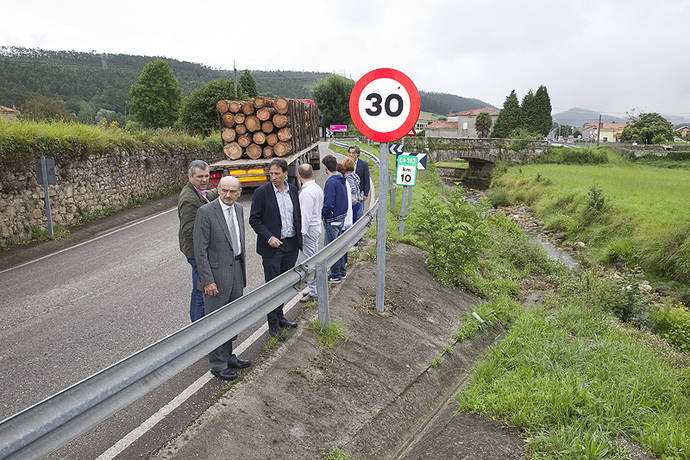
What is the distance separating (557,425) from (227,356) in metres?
2.83

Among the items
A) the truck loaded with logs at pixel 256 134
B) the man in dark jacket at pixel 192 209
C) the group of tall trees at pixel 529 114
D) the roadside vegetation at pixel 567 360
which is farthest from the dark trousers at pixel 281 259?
the group of tall trees at pixel 529 114

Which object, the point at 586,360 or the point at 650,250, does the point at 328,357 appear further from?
the point at 650,250

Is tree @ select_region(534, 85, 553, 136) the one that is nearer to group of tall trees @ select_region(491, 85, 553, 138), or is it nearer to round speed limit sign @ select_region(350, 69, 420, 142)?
group of tall trees @ select_region(491, 85, 553, 138)

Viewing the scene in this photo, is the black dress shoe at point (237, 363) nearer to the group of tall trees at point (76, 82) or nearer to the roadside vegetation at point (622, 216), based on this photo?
the roadside vegetation at point (622, 216)

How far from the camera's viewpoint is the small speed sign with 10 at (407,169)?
26.3 ft

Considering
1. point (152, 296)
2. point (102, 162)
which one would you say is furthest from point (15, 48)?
point (152, 296)

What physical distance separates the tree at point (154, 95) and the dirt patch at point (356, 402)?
60.3m

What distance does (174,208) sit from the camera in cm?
1436

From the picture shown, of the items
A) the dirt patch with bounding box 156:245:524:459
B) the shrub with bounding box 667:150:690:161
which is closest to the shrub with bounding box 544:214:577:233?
the dirt patch with bounding box 156:245:524:459

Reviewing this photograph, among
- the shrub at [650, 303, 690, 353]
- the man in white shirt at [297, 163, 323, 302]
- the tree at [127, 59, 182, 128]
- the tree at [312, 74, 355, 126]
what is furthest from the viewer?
the tree at [312, 74, 355, 126]

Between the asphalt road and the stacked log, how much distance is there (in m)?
6.40

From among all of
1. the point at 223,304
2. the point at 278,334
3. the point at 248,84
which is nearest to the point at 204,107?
the point at 248,84

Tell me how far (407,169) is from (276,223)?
3.92 metres

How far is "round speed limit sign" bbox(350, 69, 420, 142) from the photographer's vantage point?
4.79 meters
